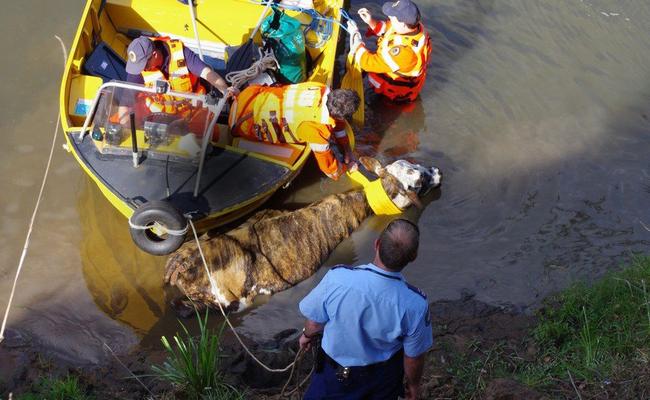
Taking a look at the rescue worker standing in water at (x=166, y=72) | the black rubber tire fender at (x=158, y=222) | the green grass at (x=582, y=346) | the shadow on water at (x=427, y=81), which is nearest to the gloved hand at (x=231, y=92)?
the rescue worker standing in water at (x=166, y=72)

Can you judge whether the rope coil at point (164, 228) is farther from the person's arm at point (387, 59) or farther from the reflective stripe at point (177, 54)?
the person's arm at point (387, 59)

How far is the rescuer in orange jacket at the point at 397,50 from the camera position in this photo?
→ 7679 mm

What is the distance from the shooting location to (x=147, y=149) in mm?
6137

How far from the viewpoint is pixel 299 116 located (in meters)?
6.53

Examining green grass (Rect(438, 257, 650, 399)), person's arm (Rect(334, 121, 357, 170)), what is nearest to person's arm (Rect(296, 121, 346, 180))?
person's arm (Rect(334, 121, 357, 170))

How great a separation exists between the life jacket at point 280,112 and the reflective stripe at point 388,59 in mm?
1462

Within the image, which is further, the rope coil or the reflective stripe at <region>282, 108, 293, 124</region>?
the reflective stripe at <region>282, 108, 293, 124</region>

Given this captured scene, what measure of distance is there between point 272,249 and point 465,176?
8.46 feet

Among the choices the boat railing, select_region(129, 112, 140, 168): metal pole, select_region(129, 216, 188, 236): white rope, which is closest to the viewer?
select_region(129, 216, 188, 236): white rope

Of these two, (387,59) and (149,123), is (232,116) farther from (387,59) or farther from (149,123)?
(387,59)

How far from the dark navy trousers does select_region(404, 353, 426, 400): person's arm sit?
0.09m

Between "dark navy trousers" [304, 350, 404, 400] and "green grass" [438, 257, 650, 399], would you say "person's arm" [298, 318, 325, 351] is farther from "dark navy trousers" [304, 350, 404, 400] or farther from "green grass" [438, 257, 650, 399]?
"green grass" [438, 257, 650, 399]

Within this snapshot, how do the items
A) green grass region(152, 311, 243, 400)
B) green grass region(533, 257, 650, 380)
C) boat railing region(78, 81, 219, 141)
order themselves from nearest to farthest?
green grass region(152, 311, 243, 400) < green grass region(533, 257, 650, 380) < boat railing region(78, 81, 219, 141)

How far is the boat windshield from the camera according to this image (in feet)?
20.1
